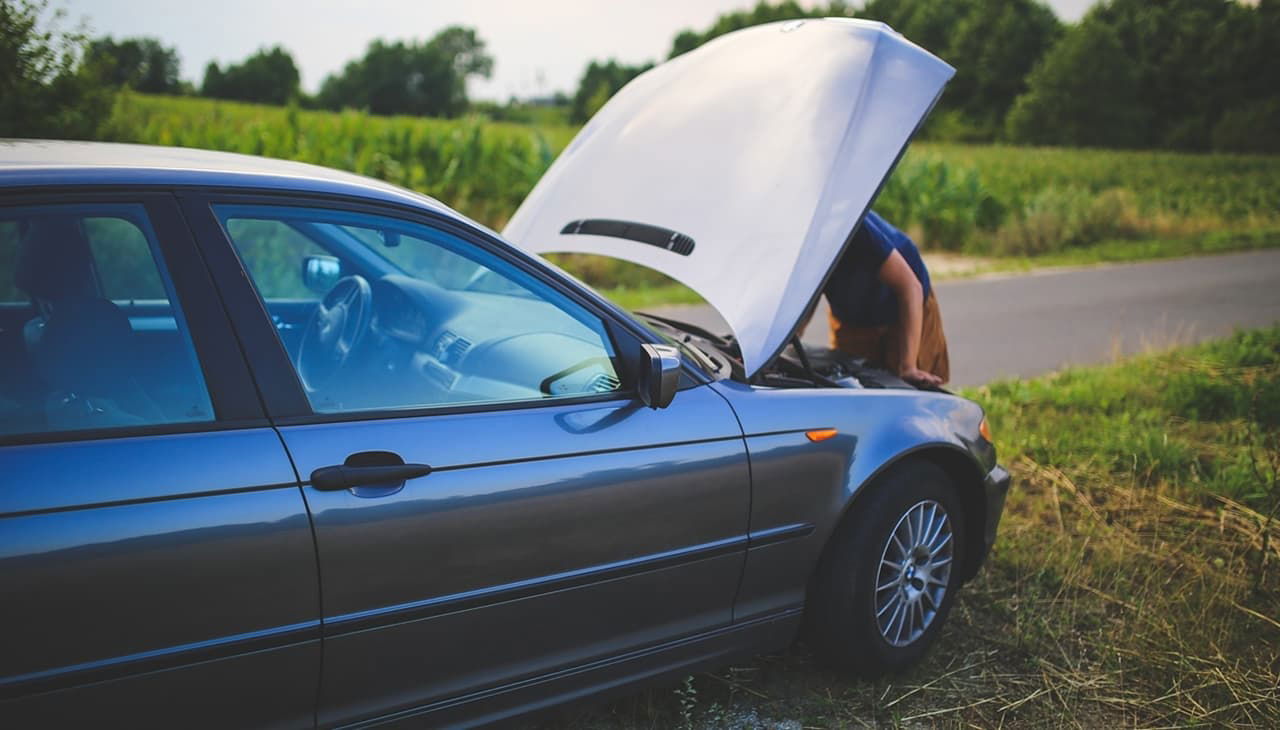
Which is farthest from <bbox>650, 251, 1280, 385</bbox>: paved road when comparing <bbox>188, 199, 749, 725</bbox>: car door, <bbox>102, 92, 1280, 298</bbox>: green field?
<bbox>188, 199, 749, 725</bbox>: car door

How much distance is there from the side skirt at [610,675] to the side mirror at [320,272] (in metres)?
1.45

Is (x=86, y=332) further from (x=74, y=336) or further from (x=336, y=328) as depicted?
(x=336, y=328)

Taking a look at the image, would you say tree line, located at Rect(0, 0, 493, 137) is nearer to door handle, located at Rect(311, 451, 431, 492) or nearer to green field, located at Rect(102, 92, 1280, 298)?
green field, located at Rect(102, 92, 1280, 298)

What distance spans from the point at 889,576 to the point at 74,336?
246 cm

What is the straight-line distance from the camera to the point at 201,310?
2.14 meters

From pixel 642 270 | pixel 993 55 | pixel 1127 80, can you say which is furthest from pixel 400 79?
pixel 642 270

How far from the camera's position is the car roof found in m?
2.09

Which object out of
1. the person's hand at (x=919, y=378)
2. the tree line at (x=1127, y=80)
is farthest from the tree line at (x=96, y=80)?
the tree line at (x=1127, y=80)

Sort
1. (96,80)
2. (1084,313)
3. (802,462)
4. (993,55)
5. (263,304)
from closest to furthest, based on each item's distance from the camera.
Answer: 1. (263,304)
2. (802,462)
3. (96,80)
4. (1084,313)
5. (993,55)

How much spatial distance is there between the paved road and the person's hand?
3.17m

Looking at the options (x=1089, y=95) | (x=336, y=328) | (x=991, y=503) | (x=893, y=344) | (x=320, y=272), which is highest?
(x=1089, y=95)

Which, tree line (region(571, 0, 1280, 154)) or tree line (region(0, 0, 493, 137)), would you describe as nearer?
tree line (region(0, 0, 493, 137))

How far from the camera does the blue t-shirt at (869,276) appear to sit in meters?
4.23

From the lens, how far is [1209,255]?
51.4 ft
